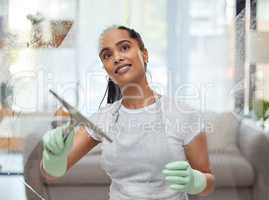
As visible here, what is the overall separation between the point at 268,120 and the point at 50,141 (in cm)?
53

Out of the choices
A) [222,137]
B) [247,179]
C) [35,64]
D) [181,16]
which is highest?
[181,16]

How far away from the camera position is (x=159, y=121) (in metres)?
1.04

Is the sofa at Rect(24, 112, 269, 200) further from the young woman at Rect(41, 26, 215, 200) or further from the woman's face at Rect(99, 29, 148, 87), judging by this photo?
the woman's face at Rect(99, 29, 148, 87)

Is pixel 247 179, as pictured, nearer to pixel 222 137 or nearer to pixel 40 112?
pixel 222 137

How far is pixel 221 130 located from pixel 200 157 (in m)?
0.08

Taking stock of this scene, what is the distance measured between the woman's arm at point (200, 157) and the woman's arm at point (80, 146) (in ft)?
0.66

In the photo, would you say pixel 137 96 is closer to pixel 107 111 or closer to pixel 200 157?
pixel 107 111

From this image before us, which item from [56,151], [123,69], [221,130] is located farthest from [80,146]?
[221,130]

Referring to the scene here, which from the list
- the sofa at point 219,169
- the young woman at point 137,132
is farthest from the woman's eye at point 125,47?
the sofa at point 219,169

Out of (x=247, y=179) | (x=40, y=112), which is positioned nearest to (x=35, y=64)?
(x=40, y=112)

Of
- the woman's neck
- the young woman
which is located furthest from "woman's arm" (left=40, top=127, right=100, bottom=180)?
the woman's neck

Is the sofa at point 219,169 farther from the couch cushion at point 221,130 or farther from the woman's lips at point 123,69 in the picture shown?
the woman's lips at point 123,69

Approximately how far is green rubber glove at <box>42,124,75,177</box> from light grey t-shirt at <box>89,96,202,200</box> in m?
0.06

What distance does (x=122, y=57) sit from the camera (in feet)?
3.33
